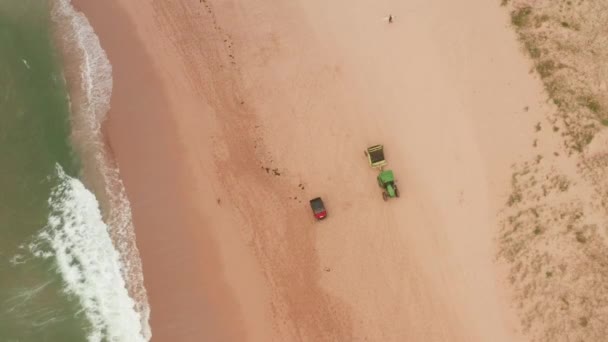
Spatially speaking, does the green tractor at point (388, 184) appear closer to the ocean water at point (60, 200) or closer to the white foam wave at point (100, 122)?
the white foam wave at point (100, 122)

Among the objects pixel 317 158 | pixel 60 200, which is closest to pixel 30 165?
pixel 60 200

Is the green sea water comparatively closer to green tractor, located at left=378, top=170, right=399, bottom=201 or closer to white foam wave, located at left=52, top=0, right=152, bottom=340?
white foam wave, located at left=52, top=0, right=152, bottom=340

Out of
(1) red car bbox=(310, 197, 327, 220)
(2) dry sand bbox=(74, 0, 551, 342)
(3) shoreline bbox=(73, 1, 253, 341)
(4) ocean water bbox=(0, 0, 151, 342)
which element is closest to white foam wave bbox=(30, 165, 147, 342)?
(4) ocean water bbox=(0, 0, 151, 342)

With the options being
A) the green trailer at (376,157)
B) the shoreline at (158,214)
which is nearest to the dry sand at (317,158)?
the shoreline at (158,214)

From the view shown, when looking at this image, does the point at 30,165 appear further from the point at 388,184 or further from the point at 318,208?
the point at 388,184

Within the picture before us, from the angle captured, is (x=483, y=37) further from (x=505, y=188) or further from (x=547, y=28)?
(x=505, y=188)
